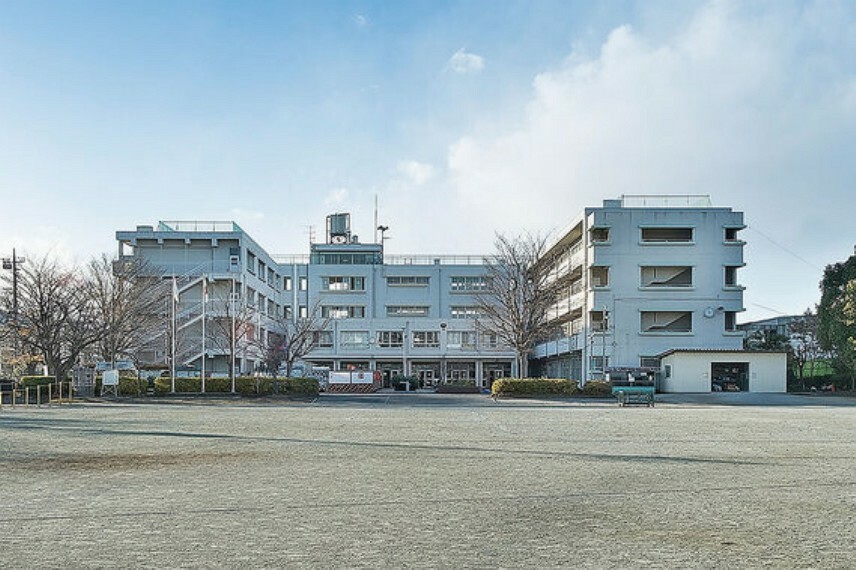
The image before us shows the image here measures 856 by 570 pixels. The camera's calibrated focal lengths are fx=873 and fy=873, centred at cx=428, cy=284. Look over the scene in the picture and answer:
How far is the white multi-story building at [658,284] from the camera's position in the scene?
56312mm

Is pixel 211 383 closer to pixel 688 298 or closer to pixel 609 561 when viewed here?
pixel 688 298

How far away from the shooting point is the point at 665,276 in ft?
190

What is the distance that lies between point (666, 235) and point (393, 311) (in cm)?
3116

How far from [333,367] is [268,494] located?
69.7m

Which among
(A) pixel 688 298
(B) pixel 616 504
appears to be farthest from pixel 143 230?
(B) pixel 616 504

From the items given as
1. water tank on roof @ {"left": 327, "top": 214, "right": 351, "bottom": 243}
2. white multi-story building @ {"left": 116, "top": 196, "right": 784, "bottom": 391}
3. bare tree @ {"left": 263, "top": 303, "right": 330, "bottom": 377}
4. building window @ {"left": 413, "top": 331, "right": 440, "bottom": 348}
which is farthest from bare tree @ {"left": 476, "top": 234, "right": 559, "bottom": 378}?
water tank on roof @ {"left": 327, "top": 214, "right": 351, "bottom": 243}

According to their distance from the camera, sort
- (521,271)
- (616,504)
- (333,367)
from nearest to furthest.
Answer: (616,504), (521,271), (333,367)

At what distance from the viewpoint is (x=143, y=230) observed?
212 ft

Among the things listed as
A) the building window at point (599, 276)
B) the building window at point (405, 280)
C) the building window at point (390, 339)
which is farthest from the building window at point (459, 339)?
the building window at point (599, 276)

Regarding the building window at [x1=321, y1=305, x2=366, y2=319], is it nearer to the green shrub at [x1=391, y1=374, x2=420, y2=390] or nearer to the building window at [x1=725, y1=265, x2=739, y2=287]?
the green shrub at [x1=391, y1=374, x2=420, y2=390]

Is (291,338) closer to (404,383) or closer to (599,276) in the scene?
(404,383)

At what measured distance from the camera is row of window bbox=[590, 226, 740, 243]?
186 ft

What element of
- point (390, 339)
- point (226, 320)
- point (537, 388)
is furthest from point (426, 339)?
point (537, 388)

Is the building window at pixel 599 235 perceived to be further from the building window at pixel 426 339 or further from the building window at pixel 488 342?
the building window at pixel 426 339
